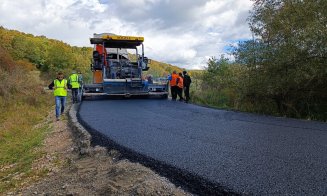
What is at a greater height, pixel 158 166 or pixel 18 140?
pixel 158 166

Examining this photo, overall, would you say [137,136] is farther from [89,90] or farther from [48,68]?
[48,68]

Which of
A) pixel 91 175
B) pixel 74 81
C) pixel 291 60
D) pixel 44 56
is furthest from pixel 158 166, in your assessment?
pixel 44 56

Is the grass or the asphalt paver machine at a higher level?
the asphalt paver machine

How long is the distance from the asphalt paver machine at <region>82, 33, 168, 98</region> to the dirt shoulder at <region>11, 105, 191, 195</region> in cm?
995

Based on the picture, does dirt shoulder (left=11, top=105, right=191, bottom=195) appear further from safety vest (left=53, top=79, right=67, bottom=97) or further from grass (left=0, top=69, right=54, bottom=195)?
safety vest (left=53, top=79, right=67, bottom=97)

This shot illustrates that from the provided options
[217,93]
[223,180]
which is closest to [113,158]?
[223,180]

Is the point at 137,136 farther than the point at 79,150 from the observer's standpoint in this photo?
Yes

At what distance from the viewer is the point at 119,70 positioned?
17906 mm

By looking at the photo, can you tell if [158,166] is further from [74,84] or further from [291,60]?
[74,84]

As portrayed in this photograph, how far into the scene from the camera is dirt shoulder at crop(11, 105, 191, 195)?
3801 millimetres

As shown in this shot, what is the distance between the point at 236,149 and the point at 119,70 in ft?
43.4

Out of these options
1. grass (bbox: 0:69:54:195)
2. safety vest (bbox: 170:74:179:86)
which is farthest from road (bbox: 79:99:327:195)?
safety vest (bbox: 170:74:179:86)

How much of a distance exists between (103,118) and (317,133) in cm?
560

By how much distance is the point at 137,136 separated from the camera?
6.85 meters
